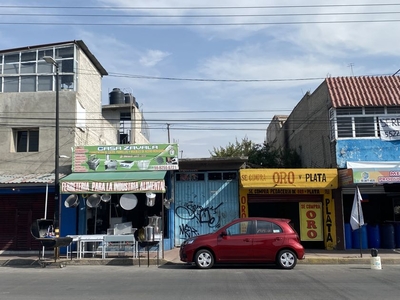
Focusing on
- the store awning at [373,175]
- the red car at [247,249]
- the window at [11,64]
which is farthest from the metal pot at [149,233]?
the window at [11,64]

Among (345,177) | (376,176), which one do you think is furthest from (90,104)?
(376,176)

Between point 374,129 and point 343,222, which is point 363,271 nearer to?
point 343,222

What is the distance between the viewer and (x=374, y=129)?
1884 cm

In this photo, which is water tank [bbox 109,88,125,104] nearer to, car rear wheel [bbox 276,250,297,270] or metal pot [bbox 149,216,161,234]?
metal pot [bbox 149,216,161,234]

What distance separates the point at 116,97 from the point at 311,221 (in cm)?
1890

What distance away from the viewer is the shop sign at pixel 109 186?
55.0 feet

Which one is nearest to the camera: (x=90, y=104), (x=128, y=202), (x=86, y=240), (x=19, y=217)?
(x=86, y=240)

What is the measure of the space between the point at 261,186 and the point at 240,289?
8573mm

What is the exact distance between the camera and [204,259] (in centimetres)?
1384

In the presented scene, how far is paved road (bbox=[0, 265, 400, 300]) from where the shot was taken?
9.24 m

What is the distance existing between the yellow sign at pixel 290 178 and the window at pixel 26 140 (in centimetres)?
935

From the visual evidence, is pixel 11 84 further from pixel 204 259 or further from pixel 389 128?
pixel 389 128

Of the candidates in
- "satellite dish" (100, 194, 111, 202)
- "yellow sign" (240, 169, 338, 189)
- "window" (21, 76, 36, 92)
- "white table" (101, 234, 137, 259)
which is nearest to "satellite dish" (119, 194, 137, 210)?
"satellite dish" (100, 194, 111, 202)

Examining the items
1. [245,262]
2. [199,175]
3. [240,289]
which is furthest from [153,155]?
[240,289]
